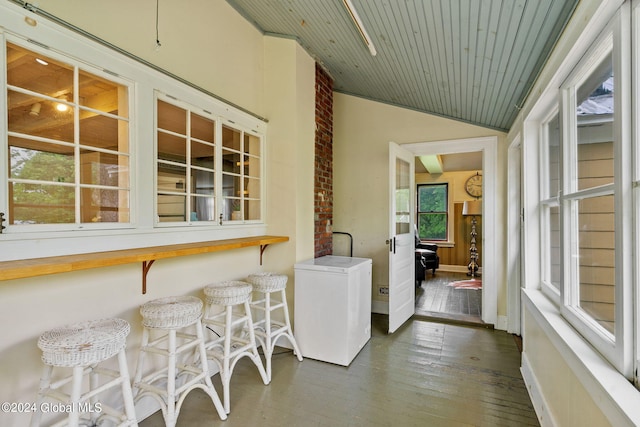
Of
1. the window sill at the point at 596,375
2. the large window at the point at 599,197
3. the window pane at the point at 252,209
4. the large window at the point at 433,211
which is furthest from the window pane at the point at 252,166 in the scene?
the large window at the point at 433,211

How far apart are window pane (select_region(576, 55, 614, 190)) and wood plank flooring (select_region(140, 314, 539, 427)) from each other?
1.56 meters

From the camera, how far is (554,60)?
1.67 metres

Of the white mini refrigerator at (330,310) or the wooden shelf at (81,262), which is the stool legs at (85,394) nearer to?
the wooden shelf at (81,262)

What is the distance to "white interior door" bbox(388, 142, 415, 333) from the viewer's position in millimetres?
3387

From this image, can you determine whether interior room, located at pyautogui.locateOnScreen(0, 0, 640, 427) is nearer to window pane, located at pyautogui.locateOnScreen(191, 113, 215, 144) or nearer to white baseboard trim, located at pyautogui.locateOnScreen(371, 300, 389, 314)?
window pane, located at pyautogui.locateOnScreen(191, 113, 215, 144)

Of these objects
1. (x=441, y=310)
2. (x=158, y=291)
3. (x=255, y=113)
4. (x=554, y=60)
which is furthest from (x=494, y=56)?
(x=441, y=310)

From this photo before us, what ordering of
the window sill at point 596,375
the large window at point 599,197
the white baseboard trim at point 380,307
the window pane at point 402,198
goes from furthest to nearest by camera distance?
the white baseboard trim at point 380,307, the window pane at point 402,198, the large window at point 599,197, the window sill at point 596,375

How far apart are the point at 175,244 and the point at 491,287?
3351 millimetres

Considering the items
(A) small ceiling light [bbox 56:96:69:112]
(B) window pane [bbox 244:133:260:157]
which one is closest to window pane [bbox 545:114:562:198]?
(B) window pane [bbox 244:133:260:157]

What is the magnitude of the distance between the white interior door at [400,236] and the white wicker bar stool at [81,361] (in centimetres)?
254

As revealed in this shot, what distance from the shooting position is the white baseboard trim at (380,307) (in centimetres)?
408

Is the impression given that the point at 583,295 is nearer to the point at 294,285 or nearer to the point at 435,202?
the point at 294,285

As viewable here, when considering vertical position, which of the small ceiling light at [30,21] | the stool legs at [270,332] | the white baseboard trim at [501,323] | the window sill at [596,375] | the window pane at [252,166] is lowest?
the white baseboard trim at [501,323]

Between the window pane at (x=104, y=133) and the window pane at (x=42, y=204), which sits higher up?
the window pane at (x=104, y=133)
